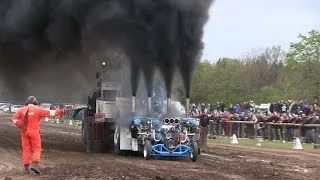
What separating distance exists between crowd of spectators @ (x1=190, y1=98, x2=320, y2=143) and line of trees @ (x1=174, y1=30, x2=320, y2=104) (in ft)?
49.0

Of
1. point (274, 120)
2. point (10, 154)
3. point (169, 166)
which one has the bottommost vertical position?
point (169, 166)

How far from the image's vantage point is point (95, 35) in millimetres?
17453

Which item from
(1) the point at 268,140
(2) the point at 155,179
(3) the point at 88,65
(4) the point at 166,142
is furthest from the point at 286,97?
(2) the point at 155,179

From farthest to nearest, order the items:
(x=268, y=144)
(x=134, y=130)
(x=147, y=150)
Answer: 1. (x=268, y=144)
2. (x=134, y=130)
3. (x=147, y=150)

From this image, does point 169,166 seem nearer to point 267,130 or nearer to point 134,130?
point 134,130

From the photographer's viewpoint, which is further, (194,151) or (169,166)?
(194,151)

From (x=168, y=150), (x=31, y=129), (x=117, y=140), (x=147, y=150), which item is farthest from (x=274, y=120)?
(x=31, y=129)

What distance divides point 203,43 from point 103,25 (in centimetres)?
292

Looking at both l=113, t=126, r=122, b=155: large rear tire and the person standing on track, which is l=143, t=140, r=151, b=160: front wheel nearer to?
l=113, t=126, r=122, b=155: large rear tire

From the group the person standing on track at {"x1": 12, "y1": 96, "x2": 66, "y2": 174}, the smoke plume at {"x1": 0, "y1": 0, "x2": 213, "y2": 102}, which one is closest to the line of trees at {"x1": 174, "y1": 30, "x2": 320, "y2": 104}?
the smoke plume at {"x1": 0, "y1": 0, "x2": 213, "y2": 102}

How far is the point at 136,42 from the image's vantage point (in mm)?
15633

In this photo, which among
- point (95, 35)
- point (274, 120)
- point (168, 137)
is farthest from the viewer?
point (274, 120)

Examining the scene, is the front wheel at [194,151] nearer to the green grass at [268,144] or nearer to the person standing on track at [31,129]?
the person standing on track at [31,129]

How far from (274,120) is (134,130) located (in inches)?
394
